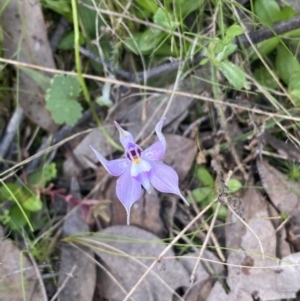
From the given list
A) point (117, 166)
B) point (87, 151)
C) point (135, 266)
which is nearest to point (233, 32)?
point (117, 166)

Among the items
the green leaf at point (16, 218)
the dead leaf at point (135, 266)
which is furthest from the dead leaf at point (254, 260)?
the green leaf at point (16, 218)

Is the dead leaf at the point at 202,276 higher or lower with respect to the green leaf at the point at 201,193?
lower

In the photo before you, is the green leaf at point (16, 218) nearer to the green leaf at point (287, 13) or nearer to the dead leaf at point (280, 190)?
the dead leaf at point (280, 190)

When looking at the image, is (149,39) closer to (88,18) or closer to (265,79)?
(88,18)

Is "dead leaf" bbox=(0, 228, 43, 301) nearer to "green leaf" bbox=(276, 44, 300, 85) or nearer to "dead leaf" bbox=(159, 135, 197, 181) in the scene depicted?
"dead leaf" bbox=(159, 135, 197, 181)

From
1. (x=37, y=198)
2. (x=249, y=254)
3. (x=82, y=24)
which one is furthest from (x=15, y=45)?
(x=249, y=254)

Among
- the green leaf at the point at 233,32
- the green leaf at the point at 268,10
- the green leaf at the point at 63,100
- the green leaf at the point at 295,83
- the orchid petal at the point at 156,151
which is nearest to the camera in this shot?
the orchid petal at the point at 156,151
